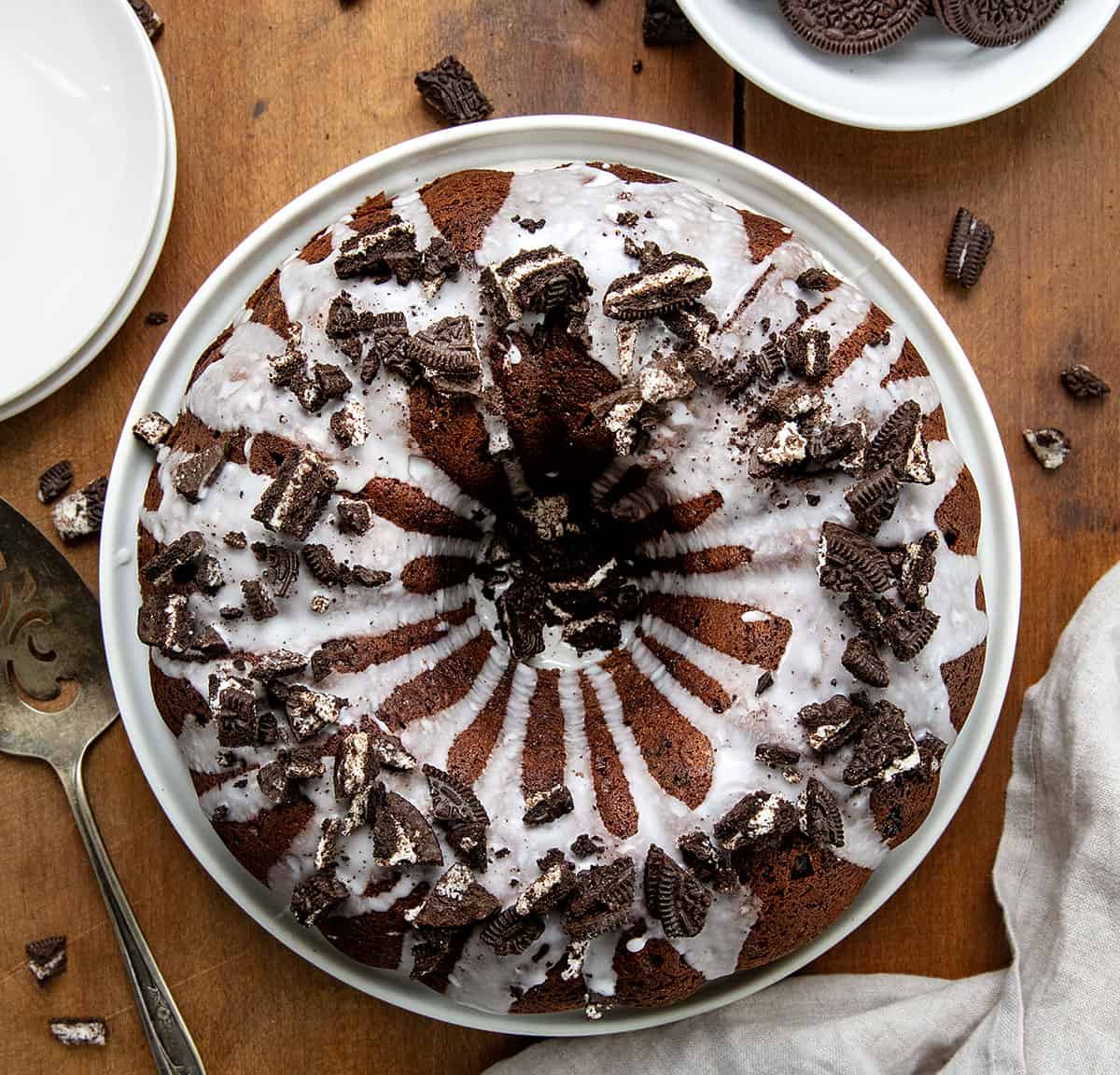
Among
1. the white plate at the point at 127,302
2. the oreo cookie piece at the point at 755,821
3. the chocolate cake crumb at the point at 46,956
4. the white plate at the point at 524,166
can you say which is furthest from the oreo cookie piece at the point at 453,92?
the chocolate cake crumb at the point at 46,956

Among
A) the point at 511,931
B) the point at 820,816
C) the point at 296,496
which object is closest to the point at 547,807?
the point at 511,931

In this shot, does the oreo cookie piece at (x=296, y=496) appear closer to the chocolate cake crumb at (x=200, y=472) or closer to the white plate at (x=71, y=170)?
the chocolate cake crumb at (x=200, y=472)

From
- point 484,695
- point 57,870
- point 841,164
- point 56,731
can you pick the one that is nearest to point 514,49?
point 841,164

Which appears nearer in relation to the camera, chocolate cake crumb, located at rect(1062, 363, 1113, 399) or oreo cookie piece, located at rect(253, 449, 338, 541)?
oreo cookie piece, located at rect(253, 449, 338, 541)

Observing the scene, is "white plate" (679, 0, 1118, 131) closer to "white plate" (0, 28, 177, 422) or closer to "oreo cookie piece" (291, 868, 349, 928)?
"white plate" (0, 28, 177, 422)

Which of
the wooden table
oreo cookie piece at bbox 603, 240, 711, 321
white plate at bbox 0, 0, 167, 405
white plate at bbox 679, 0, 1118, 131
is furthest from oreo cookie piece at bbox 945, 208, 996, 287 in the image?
white plate at bbox 0, 0, 167, 405

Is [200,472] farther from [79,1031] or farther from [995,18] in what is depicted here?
[995,18]

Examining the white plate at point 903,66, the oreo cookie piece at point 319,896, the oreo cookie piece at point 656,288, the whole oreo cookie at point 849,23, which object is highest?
the whole oreo cookie at point 849,23
